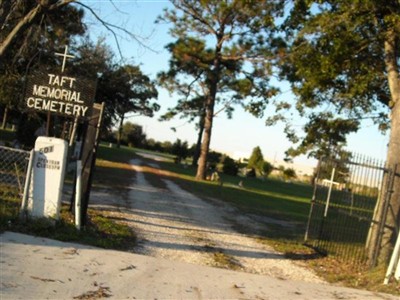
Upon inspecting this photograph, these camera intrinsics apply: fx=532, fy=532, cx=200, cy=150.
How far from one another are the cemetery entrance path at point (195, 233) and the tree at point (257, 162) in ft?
141

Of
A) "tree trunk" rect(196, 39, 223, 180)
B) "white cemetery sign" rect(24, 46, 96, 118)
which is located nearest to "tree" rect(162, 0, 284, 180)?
"tree trunk" rect(196, 39, 223, 180)

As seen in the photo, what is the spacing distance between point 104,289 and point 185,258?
292cm

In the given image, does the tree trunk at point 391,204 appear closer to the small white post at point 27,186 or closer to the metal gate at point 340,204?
the metal gate at point 340,204

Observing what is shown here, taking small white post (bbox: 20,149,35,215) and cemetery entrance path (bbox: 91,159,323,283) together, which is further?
cemetery entrance path (bbox: 91,159,323,283)

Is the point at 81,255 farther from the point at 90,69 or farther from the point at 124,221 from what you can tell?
the point at 90,69

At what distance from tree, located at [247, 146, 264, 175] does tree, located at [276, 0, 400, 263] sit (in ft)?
150

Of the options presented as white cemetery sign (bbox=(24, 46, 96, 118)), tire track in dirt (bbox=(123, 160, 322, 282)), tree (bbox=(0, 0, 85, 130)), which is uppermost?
tree (bbox=(0, 0, 85, 130))

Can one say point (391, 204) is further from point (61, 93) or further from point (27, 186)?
point (27, 186)

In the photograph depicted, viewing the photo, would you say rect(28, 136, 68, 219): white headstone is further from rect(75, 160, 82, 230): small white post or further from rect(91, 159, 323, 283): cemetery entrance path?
rect(91, 159, 323, 283): cemetery entrance path

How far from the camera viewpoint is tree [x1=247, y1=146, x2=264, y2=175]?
6075 cm

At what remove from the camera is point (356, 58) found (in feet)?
43.2

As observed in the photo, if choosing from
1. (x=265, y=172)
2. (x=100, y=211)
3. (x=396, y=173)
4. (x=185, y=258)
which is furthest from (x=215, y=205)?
(x=265, y=172)

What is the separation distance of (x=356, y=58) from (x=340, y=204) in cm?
372

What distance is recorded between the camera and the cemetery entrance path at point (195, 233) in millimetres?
9047
